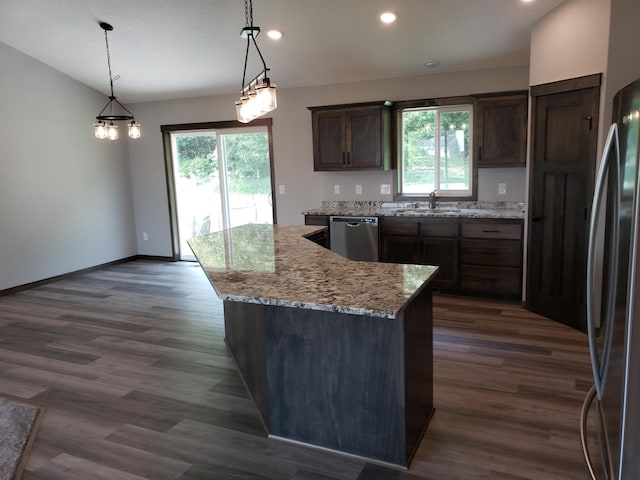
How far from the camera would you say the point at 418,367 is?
8.20ft

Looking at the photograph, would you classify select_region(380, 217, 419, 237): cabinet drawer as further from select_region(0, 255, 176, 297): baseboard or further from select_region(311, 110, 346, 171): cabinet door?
select_region(0, 255, 176, 297): baseboard

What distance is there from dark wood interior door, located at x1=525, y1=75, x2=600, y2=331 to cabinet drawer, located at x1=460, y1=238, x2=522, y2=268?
241 mm

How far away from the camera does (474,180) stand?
5.43m

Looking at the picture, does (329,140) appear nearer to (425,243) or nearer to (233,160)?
(425,243)

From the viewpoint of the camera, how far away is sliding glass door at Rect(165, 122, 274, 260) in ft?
22.4

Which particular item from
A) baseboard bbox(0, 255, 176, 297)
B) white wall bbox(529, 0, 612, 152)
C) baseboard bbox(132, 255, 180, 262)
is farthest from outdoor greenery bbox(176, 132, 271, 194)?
white wall bbox(529, 0, 612, 152)

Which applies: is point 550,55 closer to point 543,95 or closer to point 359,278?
point 543,95

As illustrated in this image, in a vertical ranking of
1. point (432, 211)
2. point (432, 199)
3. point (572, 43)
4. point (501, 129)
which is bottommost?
point (432, 211)

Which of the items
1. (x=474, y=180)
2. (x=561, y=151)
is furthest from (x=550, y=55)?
(x=474, y=180)

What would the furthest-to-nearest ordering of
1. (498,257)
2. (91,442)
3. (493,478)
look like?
(498,257), (91,442), (493,478)

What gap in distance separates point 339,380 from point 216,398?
111cm

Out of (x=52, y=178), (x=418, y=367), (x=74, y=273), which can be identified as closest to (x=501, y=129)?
(x=418, y=367)

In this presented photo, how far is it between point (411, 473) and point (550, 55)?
11.8 ft

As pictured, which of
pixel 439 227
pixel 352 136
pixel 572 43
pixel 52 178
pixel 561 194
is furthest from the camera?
pixel 52 178
